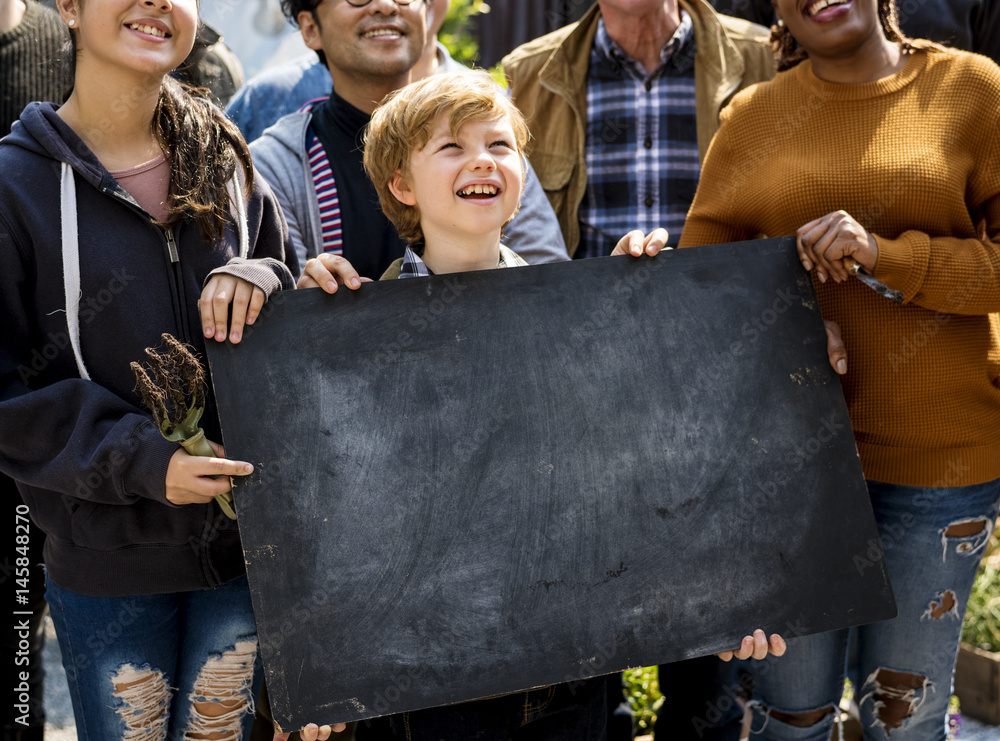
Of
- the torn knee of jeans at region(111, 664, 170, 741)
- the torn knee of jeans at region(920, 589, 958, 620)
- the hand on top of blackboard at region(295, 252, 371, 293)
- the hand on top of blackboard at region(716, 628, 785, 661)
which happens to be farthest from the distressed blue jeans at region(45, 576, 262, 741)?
the torn knee of jeans at region(920, 589, 958, 620)

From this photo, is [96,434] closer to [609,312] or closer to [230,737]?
[230,737]

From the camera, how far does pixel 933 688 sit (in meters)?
2.13

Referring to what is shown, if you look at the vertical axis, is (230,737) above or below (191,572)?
below

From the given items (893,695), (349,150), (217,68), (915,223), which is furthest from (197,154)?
(893,695)

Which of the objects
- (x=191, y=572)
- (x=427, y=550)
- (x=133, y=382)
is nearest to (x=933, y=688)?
(x=427, y=550)

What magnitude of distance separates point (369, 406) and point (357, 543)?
0.26 meters

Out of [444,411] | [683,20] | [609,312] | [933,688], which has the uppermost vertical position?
[683,20]

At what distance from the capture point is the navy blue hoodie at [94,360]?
1.65 meters

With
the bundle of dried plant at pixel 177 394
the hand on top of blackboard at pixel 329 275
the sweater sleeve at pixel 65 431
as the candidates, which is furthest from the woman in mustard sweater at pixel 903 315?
the sweater sleeve at pixel 65 431

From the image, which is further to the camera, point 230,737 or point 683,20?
point 683,20

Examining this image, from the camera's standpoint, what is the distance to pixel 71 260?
170 centimetres

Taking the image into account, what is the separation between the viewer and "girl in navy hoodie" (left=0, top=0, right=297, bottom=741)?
5.44ft

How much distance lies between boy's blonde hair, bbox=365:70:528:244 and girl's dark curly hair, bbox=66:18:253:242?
28cm

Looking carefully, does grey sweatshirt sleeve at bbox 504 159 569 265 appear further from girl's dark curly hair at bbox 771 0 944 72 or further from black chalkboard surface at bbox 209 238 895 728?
girl's dark curly hair at bbox 771 0 944 72
